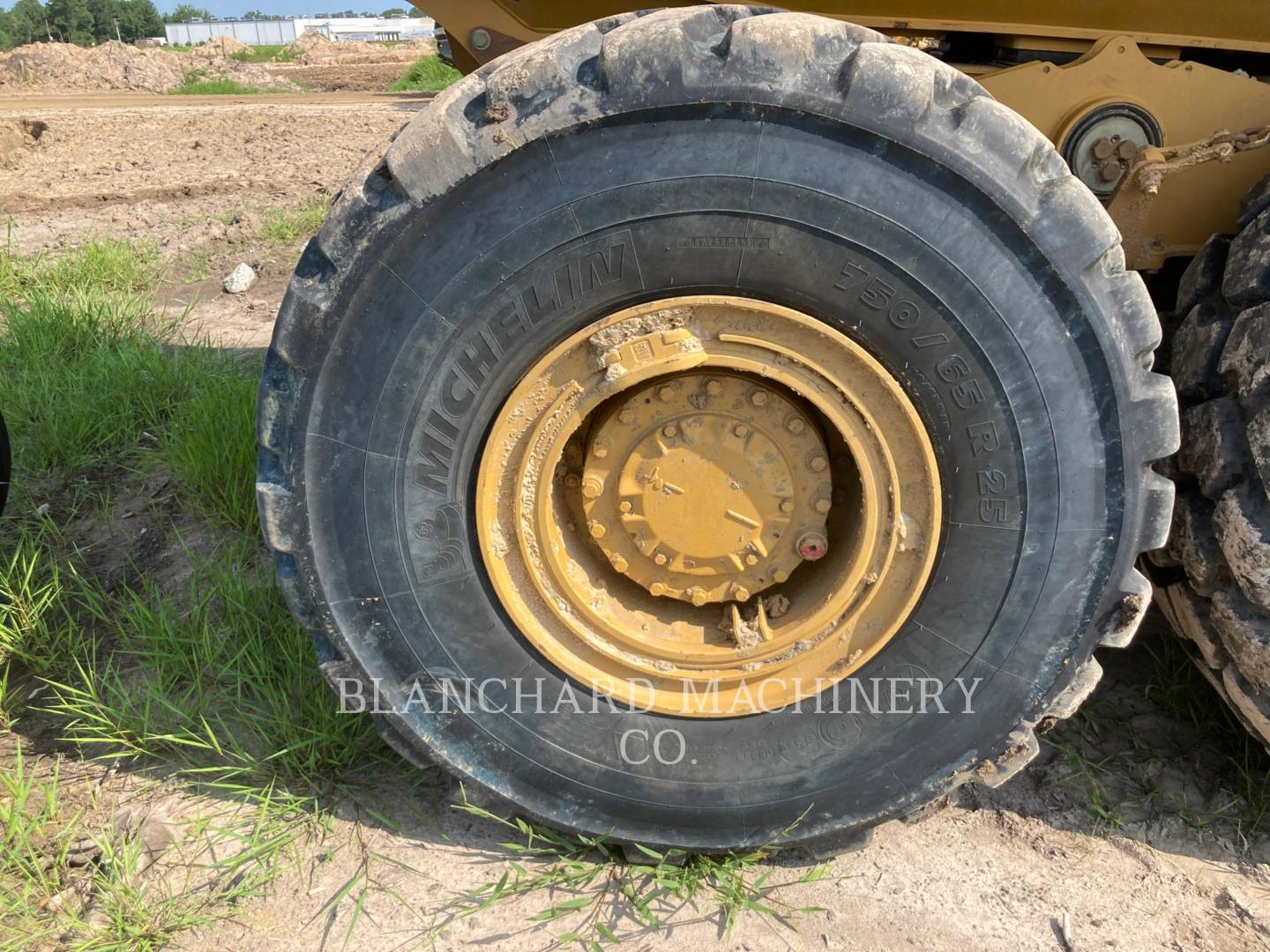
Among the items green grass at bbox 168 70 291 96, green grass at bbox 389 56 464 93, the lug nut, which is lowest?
the lug nut

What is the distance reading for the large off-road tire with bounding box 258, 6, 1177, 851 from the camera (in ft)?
4.68

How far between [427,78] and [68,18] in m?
48.8

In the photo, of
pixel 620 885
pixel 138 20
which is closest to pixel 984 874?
pixel 620 885

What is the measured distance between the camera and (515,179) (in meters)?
1.46

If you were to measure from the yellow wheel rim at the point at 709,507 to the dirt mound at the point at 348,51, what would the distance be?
2695cm

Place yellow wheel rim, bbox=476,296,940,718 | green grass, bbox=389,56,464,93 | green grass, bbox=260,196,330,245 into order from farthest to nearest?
green grass, bbox=389,56,464,93 < green grass, bbox=260,196,330,245 < yellow wheel rim, bbox=476,296,940,718

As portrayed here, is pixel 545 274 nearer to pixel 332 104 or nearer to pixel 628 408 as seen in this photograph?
pixel 628 408

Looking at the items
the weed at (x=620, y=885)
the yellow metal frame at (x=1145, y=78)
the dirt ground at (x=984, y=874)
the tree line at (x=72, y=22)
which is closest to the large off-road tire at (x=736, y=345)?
the weed at (x=620, y=885)

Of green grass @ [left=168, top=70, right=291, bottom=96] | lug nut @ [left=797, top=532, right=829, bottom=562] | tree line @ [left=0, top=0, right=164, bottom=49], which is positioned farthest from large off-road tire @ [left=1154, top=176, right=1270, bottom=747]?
tree line @ [left=0, top=0, right=164, bottom=49]

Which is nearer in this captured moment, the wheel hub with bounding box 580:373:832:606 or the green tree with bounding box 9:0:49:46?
the wheel hub with bounding box 580:373:832:606

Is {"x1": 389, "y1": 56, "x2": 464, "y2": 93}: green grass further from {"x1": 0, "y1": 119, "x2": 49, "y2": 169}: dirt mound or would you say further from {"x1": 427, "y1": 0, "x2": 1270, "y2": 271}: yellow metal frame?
{"x1": 427, "y1": 0, "x2": 1270, "y2": 271}: yellow metal frame

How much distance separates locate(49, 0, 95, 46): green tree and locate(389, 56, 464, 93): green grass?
45.6 m

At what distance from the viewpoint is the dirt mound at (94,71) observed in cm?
2008

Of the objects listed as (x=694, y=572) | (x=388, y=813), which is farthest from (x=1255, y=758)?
(x=388, y=813)
